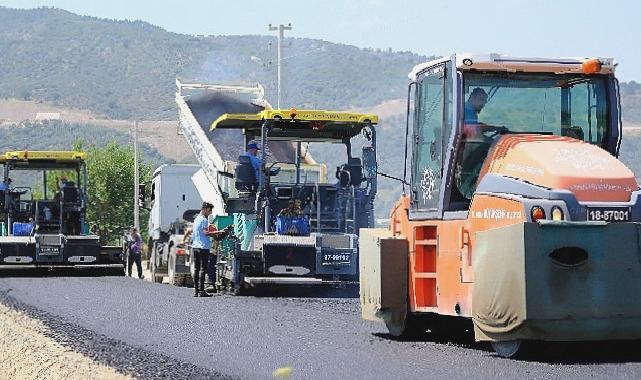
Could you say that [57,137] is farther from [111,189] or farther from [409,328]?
[409,328]

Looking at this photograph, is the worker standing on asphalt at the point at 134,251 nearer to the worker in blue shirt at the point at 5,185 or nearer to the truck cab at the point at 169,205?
the truck cab at the point at 169,205

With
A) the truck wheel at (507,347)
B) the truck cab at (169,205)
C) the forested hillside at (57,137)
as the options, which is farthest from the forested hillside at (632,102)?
the truck wheel at (507,347)

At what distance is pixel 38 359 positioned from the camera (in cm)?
1112

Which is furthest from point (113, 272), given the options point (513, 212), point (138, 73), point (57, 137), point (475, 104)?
point (138, 73)

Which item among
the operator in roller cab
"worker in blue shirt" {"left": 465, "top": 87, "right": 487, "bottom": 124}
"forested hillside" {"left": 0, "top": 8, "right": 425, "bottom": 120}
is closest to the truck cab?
the operator in roller cab

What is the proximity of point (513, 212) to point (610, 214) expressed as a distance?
2.26 ft

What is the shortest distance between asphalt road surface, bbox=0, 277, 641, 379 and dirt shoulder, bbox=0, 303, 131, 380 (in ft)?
0.56

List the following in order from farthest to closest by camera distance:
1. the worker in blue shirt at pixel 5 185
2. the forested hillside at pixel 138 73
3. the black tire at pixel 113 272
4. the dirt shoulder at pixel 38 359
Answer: the forested hillside at pixel 138 73, the worker in blue shirt at pixel 5 185, the black tire at pixel 113 272, the dirt shoulder at pixel 38 359

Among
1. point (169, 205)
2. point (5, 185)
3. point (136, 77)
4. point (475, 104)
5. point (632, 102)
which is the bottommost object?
point (169, 205)

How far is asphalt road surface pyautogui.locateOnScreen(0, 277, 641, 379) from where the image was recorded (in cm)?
927

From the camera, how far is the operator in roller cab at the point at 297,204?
19281 mm

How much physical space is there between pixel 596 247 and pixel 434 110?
2293 mm

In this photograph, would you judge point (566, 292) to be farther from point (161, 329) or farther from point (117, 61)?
point (117, 61)

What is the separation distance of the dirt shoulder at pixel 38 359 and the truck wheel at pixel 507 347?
109 inches
